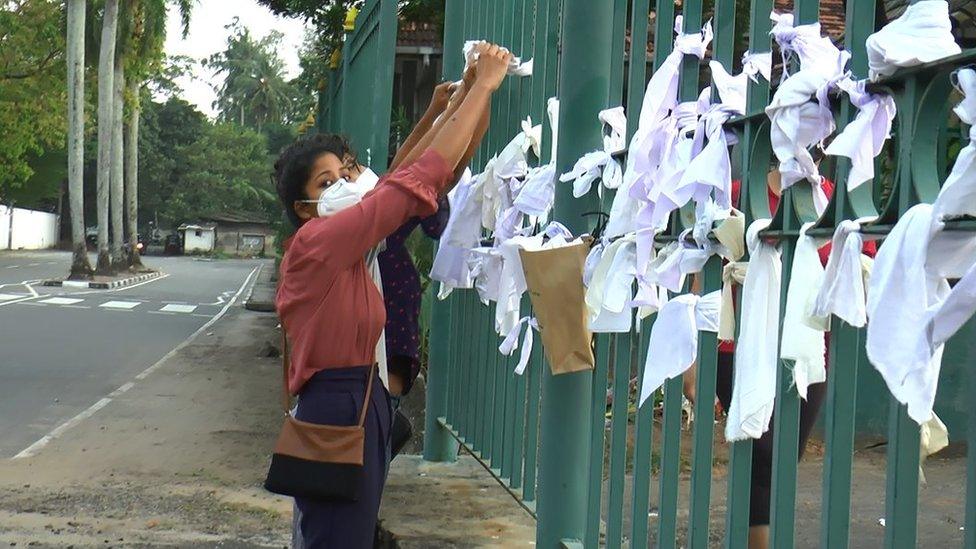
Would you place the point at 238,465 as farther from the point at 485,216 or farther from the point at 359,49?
the point at 485,216

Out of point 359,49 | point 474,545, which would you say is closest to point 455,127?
point 474,545

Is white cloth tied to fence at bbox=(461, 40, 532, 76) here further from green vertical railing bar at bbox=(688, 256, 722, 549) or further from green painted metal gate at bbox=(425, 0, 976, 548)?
green vertical railing bar at bbox=(688, 256, 722, 549)

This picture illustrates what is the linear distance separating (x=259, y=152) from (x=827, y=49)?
79019mm

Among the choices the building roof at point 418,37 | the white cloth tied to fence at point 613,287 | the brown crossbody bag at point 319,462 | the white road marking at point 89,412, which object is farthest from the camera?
the building roof at point 418,37

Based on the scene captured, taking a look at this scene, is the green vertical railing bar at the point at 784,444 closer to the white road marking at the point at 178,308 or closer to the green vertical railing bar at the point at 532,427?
the green vertical railing bar at the point at 532,427

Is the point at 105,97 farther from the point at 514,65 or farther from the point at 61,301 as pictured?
the point at 514,65

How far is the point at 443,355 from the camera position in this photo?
15.9ft

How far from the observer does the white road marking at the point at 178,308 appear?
22.9 meters

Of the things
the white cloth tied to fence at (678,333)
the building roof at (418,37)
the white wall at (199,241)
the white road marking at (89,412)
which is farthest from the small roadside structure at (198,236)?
the white cloth tied to fence at (678,333)

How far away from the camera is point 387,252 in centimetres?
347

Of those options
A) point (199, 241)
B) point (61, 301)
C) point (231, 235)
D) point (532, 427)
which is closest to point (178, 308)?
point (61, 301)

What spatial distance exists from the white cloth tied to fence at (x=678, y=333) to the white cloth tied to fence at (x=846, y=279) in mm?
502

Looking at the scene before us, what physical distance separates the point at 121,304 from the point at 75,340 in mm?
8127

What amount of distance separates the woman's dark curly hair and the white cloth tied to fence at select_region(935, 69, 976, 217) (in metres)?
1.96
